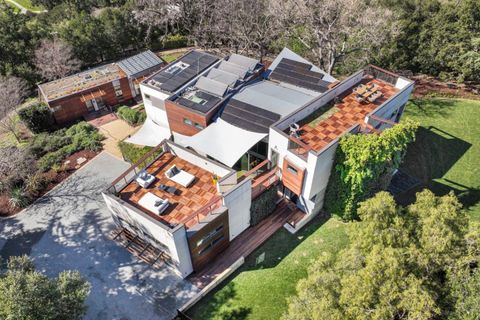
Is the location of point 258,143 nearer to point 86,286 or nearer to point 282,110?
point 282,110

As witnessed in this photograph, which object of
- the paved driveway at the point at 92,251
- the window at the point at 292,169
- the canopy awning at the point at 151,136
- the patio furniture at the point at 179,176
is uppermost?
the window at the point at 292,169

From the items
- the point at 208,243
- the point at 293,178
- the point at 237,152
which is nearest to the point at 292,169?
the point at 293,178

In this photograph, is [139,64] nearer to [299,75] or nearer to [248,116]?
[299,75]

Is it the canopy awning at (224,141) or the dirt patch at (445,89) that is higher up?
the canopy awning at (224,141)

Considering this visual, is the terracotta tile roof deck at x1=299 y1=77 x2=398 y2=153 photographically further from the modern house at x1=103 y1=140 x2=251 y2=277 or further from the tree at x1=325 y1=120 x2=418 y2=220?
the modern house at x1=103 y1=140 x2=251 y2=277

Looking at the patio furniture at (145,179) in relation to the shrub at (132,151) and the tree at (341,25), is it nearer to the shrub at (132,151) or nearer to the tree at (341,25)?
the shrub at (132,151)

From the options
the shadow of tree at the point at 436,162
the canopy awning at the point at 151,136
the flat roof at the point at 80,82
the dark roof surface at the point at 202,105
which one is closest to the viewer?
the dark roof surface at the point at 202,105

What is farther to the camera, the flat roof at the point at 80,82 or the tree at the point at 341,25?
the flat roof at the point at 80,82

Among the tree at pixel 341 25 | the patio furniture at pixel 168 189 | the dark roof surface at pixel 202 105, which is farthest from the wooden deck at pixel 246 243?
the tree at pixel 341 25
